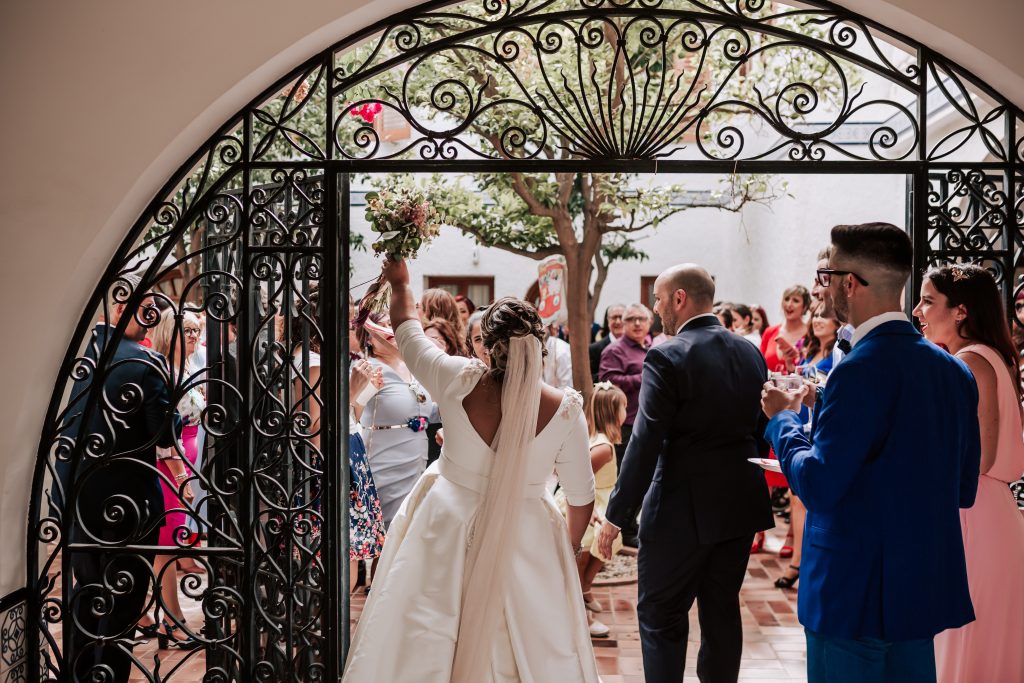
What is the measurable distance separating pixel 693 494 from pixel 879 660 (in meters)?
1.14

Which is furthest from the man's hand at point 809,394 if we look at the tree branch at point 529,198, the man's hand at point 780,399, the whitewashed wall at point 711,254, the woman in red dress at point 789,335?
the whitewashed wall at point 711,254

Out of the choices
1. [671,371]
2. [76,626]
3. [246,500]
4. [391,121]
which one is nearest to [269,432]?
[246,500]

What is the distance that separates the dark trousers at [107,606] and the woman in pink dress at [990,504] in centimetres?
329

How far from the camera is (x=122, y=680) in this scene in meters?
4.18

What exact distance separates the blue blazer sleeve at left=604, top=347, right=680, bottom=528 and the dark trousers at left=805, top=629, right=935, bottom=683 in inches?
43.7

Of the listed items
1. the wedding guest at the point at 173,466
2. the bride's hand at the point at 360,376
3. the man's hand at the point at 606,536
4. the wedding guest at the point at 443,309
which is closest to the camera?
the man's hand at the point at 606,536

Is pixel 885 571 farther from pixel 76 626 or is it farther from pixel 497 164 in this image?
pixel 76 626

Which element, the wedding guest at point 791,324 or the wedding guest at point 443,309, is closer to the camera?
the wedding guest at point 443,309

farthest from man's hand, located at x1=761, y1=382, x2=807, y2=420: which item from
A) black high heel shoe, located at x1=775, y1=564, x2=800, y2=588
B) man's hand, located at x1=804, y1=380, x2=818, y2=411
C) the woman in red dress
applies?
the woman in red dress

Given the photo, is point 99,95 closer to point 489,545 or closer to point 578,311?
point 489,545

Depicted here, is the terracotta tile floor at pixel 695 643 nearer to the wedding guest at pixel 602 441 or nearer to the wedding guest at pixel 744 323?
the wedding guest at pixel 602 441

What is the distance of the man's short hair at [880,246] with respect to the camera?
9.45 feet

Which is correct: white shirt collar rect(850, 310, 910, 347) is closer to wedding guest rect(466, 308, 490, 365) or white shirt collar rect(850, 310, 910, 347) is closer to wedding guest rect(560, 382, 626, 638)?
wedding guest rect(466, 308, 490, 365)

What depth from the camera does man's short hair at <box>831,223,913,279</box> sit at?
2879 millimetres
